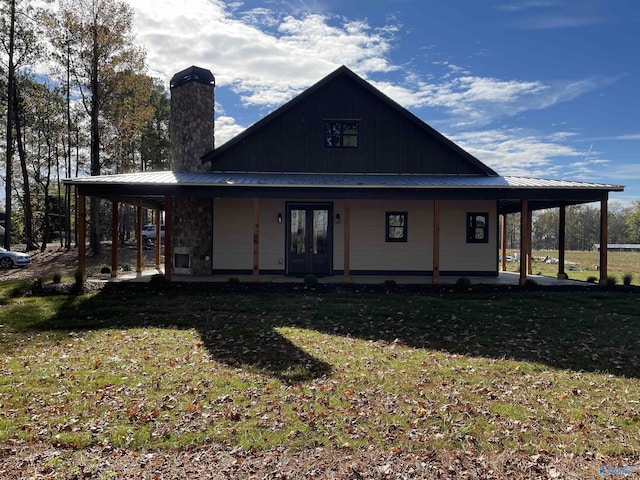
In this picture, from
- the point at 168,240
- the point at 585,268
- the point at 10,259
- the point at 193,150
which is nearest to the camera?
the point at 168,240

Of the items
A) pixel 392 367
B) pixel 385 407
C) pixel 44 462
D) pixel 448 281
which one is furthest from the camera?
pixel 448 281

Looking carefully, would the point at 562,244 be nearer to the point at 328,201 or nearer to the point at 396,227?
the point at 396,227

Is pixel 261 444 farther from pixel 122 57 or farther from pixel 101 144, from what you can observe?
pixel 101 144

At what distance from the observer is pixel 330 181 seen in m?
13.4

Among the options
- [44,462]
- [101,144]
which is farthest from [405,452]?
[101,144]

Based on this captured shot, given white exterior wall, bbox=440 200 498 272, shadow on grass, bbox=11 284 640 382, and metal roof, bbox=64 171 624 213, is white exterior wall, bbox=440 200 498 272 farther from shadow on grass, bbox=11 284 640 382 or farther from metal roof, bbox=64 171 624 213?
shadow on grass, bbox=11 284 640 382

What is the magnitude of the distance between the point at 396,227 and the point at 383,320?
21.5 ft

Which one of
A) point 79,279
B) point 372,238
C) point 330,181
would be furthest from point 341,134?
point 79,279

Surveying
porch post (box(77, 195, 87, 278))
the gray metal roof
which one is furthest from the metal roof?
porch post (box(77, 195, 87, 278))

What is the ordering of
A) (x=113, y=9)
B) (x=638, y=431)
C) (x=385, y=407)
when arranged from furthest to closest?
(x=113, y=9)
(x=385, y=407)
(x=638, y=431)

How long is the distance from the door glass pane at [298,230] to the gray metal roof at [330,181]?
51.9 inches

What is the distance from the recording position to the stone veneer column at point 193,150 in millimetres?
14617

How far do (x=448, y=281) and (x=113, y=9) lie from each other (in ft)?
65.4

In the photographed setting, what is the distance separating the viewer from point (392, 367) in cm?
629
